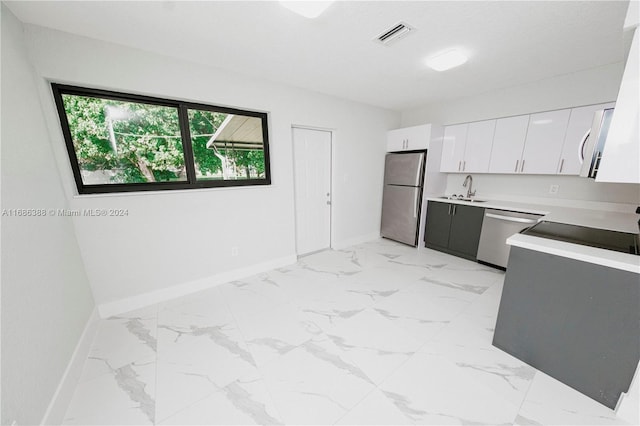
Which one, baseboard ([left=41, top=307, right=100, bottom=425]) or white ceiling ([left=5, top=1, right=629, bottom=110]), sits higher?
white ceiling ([left=5, top=1, right=629, bottom=110])

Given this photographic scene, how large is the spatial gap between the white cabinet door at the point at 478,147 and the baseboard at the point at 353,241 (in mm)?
1869

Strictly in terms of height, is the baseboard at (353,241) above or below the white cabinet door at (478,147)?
below

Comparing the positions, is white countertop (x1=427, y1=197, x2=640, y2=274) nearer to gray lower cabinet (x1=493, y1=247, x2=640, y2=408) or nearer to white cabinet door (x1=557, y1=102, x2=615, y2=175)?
gray lower cabinet (x1=493, y1=247, x2=640, y2=408)

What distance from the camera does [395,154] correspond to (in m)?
3.95

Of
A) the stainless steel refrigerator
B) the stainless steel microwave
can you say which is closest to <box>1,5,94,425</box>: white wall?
the stainless steel microwave

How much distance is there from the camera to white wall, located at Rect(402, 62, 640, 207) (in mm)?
2414

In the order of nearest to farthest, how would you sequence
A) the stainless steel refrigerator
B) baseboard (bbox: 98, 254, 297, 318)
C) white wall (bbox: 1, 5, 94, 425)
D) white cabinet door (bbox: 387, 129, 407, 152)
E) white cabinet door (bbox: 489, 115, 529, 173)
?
white wall (bbox: 1, 5, 94, 425)
baseboard (bbox: 98, 254, 297, 318)
white cabinet door (bbox: 489, 115, 529, 173)
the stainless steel refrigerator
white cabinet door (bbox: 387, 129, 407, 152)

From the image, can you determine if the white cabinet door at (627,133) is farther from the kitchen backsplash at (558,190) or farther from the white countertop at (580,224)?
the kitchen backsplash at (558,190)

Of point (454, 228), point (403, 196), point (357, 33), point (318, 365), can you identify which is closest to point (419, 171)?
point (403, 196)

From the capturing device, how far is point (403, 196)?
3.89 meters

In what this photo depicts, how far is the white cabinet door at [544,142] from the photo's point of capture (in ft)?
8.71

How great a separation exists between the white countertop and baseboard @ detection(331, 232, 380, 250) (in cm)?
137

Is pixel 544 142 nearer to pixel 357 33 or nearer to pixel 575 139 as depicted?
pixel 575 139

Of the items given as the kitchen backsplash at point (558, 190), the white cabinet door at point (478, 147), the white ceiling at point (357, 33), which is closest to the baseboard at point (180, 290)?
the white ceiling at point (357, 33)
